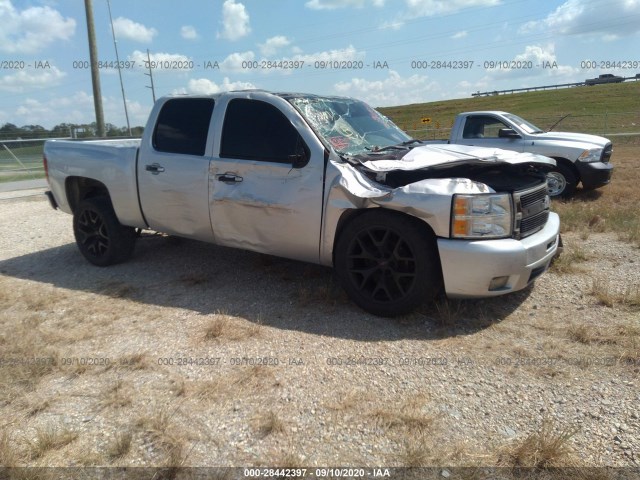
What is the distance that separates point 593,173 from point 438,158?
20.5ft

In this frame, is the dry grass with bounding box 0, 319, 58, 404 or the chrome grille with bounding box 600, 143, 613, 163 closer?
the dry grass with bounding box 0, 319, 58, 404

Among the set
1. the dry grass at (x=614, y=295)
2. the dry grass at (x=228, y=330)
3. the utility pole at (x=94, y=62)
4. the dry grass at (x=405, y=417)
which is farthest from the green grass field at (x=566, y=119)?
the dry grass at (x=614, y=295)

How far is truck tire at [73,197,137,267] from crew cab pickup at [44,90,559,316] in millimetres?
189

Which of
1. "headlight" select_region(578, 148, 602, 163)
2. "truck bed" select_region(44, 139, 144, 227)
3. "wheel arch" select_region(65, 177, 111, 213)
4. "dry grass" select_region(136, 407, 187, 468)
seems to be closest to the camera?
"dry grass" select_region(136, 407, 187, 468)

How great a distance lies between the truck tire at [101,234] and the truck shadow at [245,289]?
0.50 ft

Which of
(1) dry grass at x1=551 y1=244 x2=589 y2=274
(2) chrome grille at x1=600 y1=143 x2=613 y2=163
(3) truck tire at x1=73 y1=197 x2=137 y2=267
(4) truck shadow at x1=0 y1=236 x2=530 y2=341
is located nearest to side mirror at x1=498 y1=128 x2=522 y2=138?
(2) chrome grille at x1=600 y1=143 x2=613 y2=163

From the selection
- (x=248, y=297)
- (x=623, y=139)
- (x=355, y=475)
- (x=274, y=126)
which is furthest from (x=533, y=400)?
(x=623, y=139)

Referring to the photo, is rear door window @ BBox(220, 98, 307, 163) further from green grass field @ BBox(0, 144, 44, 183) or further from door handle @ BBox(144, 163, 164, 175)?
green grass field @ BBox(0, 144, 44, 183)

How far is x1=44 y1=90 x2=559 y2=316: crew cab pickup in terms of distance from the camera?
355 centimetres

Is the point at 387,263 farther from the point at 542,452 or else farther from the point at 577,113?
the point at 577,113

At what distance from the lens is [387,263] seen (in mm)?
3795

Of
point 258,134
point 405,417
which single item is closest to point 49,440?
point 405,417

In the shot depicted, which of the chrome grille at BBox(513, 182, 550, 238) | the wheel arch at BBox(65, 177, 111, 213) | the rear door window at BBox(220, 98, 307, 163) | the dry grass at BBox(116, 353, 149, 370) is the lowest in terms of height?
the dry grass at BBox(116, 353, 149, 370)

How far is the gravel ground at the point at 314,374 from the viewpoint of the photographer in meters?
2.49
